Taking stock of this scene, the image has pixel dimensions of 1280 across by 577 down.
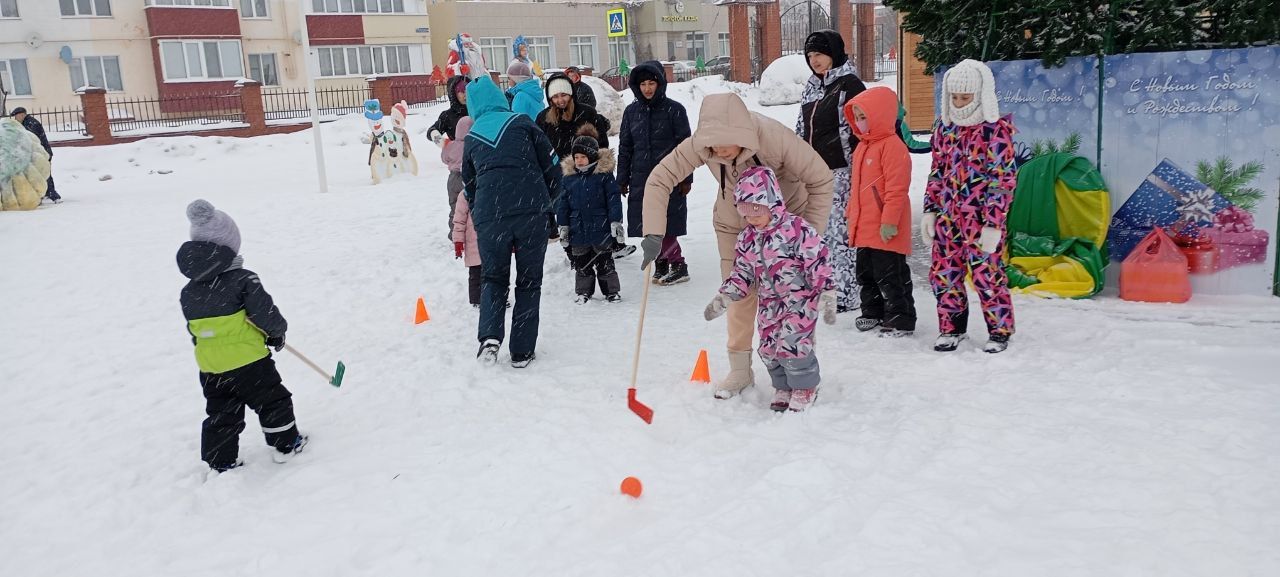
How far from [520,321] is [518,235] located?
0.59m

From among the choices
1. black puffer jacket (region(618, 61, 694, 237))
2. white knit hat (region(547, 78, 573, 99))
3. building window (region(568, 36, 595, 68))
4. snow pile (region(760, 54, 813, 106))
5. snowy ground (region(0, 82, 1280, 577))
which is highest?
building window (region(568, 36, 595, 68))

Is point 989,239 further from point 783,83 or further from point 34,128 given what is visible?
point 783,83

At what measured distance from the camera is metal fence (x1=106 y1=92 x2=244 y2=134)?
25.9m

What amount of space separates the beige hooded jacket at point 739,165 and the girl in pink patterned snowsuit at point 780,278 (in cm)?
15

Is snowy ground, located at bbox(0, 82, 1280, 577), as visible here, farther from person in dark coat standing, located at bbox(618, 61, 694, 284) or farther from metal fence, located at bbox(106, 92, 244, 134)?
metal fence, located at bbox(106, 92, 244, 134)

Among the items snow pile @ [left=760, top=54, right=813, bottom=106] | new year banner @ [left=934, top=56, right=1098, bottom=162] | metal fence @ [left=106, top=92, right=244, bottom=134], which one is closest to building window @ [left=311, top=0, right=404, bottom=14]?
metal fence @ [left=106, top=92, right=244, bottom=134]

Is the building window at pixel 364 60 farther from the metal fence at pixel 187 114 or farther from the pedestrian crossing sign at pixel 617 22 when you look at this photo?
the pedestrian crossing sign at pixel 617 22

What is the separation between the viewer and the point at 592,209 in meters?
7.07

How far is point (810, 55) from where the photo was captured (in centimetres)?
598

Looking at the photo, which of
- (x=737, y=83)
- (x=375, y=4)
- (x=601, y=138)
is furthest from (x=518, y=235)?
(x=375, y=4)

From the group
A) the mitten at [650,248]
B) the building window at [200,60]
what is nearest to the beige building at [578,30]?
the building window at [200,60]

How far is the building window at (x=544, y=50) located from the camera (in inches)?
1786

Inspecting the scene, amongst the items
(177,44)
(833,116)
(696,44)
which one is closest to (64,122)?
(177,44)

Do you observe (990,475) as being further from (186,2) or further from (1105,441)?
(186,2)
